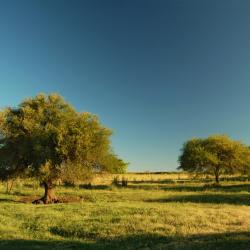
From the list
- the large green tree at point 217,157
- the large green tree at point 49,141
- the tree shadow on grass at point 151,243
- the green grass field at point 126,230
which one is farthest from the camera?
the large green tree at point 217,157

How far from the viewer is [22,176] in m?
35.8

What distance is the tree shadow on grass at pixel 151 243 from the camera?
14.0 meters

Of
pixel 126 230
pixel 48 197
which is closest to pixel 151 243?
pixel 126 230

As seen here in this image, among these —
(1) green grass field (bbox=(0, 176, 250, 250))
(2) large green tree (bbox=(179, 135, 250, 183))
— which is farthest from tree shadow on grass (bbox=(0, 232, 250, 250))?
(2) large green tree (bbox=(179, 135, 250, 183))

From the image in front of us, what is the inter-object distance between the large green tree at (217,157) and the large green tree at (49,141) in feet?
99.0

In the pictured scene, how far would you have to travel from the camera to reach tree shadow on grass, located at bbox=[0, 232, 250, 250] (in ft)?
46.0

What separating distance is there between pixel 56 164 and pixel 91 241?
18.3 meters

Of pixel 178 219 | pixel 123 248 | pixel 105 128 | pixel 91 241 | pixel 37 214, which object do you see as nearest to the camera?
pixel 123 248

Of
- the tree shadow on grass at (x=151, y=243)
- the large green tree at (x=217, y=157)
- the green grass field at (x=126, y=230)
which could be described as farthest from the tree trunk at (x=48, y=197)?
the large green tree at (x=217, y=157)

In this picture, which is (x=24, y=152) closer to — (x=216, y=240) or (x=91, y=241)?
(x=91, y=241)

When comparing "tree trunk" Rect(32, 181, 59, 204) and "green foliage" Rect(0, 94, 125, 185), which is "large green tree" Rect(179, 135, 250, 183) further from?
"tree trunk" Rect(32, 181, 59, 204)

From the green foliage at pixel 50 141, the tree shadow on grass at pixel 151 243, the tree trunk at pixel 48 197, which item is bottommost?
Result: the tree shadow on grass at pixel 151 243

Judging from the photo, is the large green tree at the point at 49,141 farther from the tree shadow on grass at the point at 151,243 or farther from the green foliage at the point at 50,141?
the tree shadow on grass at the point at 151,243

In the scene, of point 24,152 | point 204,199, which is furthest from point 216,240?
point 24,152
